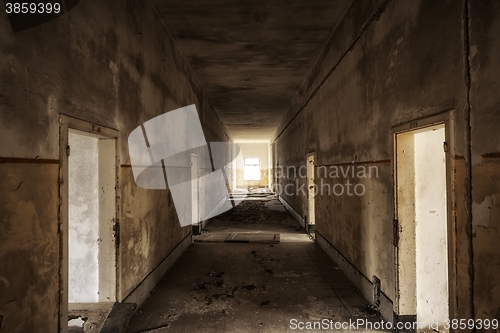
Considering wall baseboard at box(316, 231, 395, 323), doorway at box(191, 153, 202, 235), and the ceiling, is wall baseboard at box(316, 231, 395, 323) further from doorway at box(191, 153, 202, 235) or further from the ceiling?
the ceiling

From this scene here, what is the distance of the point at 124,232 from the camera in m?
3.06

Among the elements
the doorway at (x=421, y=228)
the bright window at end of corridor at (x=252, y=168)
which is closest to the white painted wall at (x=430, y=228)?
the doorway at (x=421, y=228)

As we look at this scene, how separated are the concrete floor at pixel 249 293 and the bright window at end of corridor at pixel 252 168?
1635 centimetres

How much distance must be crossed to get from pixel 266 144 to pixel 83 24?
20.1 metres

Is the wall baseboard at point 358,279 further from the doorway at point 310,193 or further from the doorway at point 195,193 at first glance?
the doorway at point 195,193

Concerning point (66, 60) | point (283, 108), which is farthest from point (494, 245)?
point (283, 108)

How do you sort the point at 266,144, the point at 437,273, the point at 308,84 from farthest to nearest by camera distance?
1. the point at 266,144
2. the point at 308,84
3. the point at 437,273

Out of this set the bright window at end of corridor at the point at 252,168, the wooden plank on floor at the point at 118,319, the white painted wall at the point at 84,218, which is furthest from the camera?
the bright window at end of corridor at the point at 252,168

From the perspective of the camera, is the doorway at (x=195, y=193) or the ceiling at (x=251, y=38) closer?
the ceiling at (x=251, y=38)

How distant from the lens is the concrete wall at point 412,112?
1.73 metres

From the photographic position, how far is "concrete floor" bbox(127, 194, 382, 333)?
10.1ft

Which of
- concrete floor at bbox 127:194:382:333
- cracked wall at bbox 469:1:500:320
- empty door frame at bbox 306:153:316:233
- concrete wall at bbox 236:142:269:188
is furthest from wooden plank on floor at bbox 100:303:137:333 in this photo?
concrete wall at bbox 236:142:269:188

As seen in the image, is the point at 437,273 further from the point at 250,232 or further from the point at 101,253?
the point at 250,232

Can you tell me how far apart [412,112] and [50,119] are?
9.40 feet
